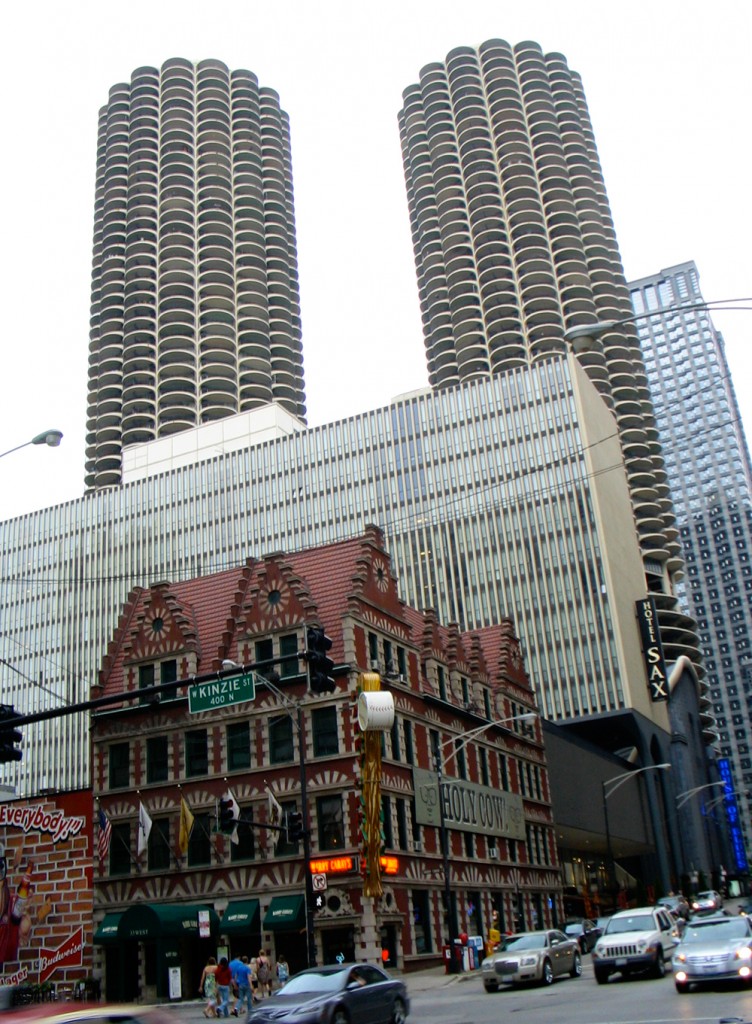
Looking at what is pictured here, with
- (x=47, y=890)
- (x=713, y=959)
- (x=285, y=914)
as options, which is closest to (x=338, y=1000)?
(x=713, y=959)

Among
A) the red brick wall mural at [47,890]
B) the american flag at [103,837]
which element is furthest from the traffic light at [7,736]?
the red brick wall mural at [47,890]

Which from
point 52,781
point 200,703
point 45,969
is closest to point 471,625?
point 52,781

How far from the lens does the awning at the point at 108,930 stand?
4530 cm

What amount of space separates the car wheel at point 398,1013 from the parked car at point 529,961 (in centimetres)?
915

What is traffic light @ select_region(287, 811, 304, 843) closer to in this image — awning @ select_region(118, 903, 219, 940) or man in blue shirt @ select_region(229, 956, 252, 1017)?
Answer: man in blue shirt @ select_region(229, 956, 252, 1017)

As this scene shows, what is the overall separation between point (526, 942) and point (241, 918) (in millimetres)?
14373

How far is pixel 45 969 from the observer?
4616 cm

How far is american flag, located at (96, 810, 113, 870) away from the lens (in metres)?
44.9

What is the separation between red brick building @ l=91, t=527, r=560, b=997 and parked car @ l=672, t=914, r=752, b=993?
15.9 m

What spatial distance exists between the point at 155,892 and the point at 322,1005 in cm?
2871

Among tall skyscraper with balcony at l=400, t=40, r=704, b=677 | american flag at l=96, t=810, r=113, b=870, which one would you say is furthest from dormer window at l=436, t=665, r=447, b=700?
tall skyscraper with balcony at l=400, t=40, r=704, b=677

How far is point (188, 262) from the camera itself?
175m

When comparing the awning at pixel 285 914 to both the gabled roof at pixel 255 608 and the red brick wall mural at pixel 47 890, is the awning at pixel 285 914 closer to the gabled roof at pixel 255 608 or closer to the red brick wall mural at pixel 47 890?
the red brick wall mural at pixel 47 890

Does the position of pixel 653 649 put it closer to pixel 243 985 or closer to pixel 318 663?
pixel 243 985
